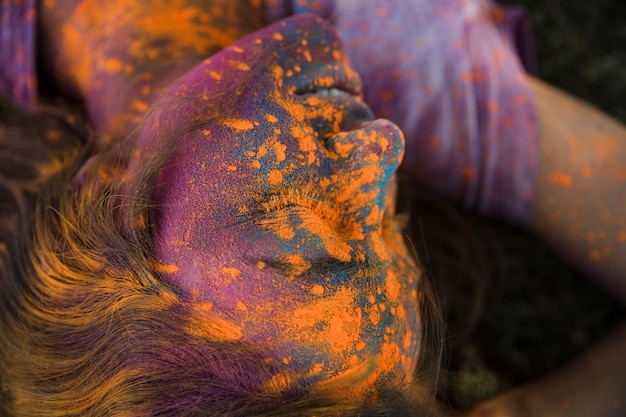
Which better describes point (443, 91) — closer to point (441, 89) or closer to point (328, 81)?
point (441, 89)

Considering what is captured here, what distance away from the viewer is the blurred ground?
1.06m

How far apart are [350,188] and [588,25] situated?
0.97 m

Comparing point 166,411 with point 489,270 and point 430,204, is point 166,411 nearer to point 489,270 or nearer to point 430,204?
point 430,204

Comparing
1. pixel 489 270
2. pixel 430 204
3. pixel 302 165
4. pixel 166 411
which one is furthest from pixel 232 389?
pixel 489 270

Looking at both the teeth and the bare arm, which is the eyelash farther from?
the bare arm

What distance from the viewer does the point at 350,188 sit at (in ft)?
1.54

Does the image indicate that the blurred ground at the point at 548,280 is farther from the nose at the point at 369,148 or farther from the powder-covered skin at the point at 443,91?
the nose at the point at 369,148

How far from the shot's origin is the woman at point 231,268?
0.42m

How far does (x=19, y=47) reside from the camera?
767 mm

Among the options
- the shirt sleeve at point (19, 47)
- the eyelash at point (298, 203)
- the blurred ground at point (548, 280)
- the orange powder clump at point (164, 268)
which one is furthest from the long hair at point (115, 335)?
the blurred ground at point (548, 280)

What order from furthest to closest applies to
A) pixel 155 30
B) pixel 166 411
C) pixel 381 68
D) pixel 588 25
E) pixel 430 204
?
pixel 588 25 → pixel 430 204 → pixel 381 68 → pixel 155 30 → pixel 166 411

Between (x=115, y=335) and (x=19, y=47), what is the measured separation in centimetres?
55

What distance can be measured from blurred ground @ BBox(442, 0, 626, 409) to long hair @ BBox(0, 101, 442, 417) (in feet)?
1.95

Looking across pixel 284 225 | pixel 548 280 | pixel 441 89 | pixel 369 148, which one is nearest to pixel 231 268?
pixel 284 225
